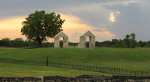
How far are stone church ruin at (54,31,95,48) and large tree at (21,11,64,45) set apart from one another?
2074 cm

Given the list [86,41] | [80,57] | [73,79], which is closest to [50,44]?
[86,41]

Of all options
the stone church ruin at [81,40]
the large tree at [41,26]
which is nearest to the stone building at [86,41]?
the stone church ruin at [81,40]

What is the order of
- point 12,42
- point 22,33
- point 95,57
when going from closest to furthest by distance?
point 95,57 < point 12,42 < point 22,33

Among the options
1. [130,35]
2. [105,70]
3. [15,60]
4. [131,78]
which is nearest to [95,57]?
[15,60]

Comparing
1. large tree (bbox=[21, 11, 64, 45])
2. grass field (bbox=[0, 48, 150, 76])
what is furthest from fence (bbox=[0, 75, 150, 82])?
large tree (bbox=[21, 11, 64, 45])

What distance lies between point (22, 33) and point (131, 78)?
466 feet

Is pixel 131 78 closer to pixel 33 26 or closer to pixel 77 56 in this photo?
pixel 77 56

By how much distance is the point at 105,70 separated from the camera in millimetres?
84125

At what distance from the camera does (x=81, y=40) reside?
443 feet

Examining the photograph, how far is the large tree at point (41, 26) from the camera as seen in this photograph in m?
160

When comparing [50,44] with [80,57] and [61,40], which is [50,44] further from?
[80,57]

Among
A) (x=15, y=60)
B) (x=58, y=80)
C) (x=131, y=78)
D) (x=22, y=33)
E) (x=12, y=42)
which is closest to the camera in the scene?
(x=58, y=80)

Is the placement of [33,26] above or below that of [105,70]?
above

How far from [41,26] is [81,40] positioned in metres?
30.0
